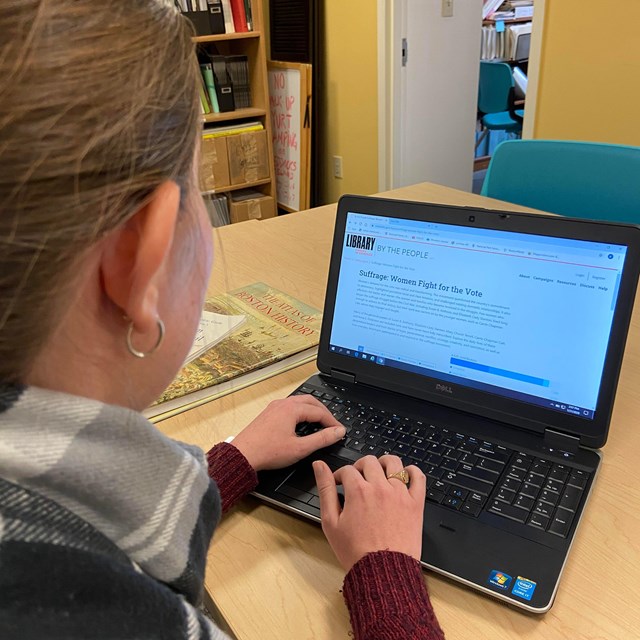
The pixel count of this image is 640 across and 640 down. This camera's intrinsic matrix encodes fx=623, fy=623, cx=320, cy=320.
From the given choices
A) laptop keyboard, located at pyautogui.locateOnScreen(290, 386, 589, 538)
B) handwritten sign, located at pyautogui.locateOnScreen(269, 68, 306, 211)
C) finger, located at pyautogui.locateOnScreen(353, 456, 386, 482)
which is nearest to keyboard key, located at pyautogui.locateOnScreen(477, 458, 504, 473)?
laptop keyboard, located at pyautogui.locateOnScreen(290, 386, 589, 538)

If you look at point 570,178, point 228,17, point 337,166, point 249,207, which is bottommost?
point 249,207

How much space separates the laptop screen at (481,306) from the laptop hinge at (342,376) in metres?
0.03

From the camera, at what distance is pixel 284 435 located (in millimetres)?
727

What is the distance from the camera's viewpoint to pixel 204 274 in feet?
1.61

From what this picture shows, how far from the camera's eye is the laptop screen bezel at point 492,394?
690mm

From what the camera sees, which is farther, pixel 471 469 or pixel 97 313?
pixel 471 469

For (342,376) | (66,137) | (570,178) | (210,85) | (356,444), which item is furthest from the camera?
(210,85)

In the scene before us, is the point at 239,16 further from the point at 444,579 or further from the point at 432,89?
the point at 444,579

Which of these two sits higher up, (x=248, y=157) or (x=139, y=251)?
(x=139, y=251)

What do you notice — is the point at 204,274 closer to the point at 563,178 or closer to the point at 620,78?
the point at 563,178

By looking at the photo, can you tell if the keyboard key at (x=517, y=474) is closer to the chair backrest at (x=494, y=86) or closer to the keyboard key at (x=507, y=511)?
the keyboard key at (x=507, y=511)

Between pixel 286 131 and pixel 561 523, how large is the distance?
→ 305 cm

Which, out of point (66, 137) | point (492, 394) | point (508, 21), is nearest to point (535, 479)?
point (492, 394)

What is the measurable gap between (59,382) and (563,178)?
141 cm
